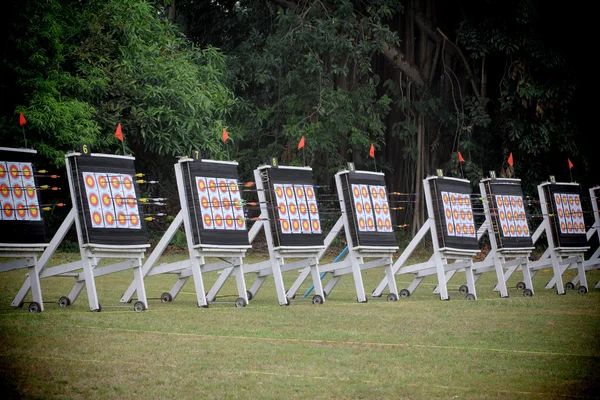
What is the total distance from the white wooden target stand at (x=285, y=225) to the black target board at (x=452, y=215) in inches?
64.9

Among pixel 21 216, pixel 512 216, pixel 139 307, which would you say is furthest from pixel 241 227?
pixel 512 216

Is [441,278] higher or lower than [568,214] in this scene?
lower

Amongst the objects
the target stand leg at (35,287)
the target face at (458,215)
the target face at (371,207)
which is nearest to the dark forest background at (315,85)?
the target face at (458,215)

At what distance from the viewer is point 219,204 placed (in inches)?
417

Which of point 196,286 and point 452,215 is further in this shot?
point 452,215

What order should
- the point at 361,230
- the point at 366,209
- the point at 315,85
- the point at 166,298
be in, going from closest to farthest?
the point at 166,298 → the point at 361,230 → the point at 366,209 → the point at 315,85

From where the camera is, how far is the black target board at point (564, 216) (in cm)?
1353

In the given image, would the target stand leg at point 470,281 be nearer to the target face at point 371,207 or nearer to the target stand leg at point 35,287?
the target face at point 371,207

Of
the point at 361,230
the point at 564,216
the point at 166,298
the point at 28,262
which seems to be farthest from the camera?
the point at 564,216

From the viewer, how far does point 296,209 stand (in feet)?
36.9

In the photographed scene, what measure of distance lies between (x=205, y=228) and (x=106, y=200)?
1.17m

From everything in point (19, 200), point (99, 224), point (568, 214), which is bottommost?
point (568, 214)

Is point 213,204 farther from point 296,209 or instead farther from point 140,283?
point 140,283

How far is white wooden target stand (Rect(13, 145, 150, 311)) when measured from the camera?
9.38m
